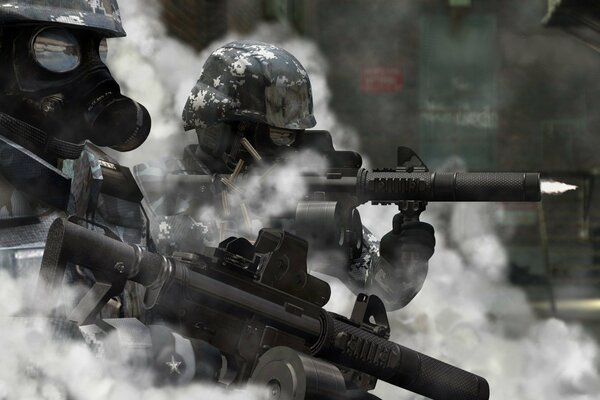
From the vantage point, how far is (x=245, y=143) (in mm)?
6562

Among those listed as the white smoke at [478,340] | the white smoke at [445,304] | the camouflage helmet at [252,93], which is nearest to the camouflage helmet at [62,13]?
the white smoke at [445,304]

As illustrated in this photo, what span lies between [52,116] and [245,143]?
215 cm

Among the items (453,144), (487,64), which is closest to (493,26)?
(487,64)

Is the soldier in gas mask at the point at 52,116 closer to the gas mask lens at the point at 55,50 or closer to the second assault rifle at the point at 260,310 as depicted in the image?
the gas mask lens at the point at 55,50

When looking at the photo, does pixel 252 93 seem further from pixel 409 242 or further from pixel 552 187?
pixel 552 187

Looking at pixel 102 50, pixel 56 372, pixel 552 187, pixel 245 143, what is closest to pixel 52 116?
pixel 102 50

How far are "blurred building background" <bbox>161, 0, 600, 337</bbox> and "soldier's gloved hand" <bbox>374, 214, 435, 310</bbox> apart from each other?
33.7ft

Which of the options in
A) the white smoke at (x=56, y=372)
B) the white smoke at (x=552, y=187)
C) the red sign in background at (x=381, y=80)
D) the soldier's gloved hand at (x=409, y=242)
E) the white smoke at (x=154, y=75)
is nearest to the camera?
the white smoke at (x=56, y=372)

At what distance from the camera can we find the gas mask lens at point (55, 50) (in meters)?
4.45

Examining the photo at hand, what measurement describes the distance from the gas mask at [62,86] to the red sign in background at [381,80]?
47.9ft

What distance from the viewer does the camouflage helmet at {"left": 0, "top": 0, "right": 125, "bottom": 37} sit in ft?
14.4

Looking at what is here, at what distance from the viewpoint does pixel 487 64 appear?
18.1 m

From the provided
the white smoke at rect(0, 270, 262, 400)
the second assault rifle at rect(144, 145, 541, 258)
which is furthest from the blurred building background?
the white smoke at rect(0, 270, 262, 400)

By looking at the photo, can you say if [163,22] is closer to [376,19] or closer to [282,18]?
[282,18]
